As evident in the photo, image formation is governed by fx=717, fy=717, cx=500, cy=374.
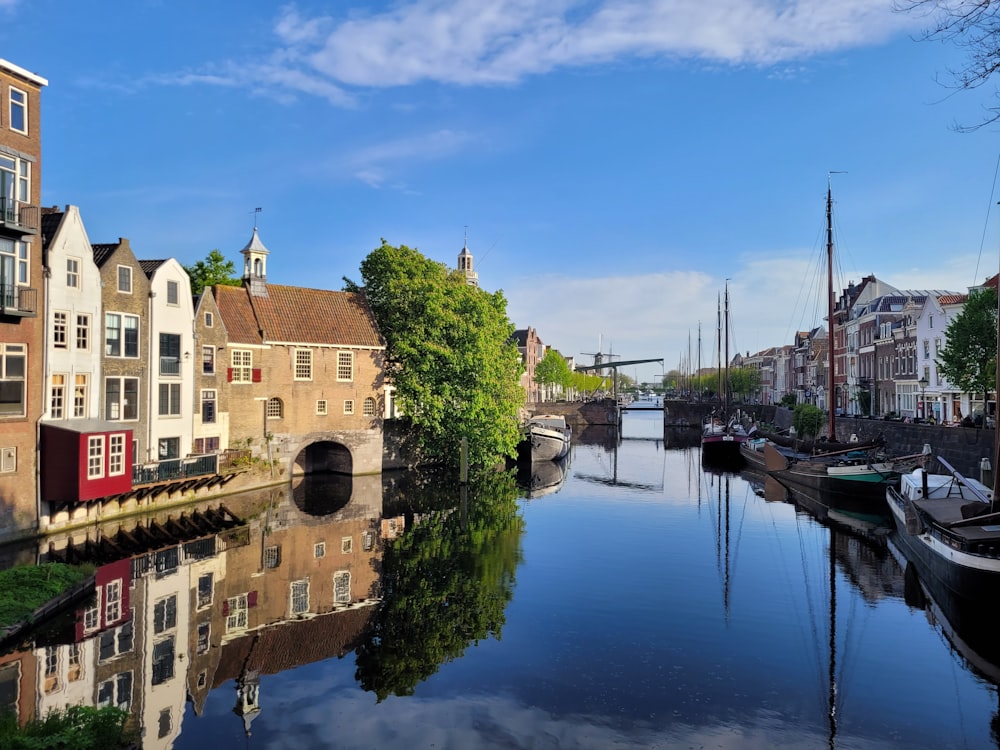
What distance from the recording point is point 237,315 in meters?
44.9

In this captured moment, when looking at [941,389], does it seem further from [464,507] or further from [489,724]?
[489,724]

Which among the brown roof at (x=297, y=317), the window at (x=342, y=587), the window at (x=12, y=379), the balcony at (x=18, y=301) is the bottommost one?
the window at (x=342, y=587)

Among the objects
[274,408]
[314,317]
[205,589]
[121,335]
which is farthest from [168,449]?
[205,589]

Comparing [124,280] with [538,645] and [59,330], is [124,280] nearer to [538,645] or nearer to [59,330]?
[59,330]

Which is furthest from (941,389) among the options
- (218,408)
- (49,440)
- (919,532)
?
(49,440)

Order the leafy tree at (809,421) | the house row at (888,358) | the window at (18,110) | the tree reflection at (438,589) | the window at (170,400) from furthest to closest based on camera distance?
the leafy tree at (809,421), the house row at (888,358), the window at (170,400), the window at (18,110), the tree reflection at (438,589)

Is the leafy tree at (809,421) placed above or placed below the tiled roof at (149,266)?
below

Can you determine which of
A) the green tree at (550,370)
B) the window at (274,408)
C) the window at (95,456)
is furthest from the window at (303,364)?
the green tree at (550,370)

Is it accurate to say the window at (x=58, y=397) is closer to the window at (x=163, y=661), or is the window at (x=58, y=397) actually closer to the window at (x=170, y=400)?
the window at (x=170, y=400)

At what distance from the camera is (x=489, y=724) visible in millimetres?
14227

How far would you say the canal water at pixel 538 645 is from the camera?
14227 mm

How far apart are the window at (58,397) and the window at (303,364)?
1694 centimetres

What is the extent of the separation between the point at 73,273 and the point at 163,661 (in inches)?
836

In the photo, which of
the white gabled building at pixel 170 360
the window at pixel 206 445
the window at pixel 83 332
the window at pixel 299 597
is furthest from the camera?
the window at pixel 206 445
